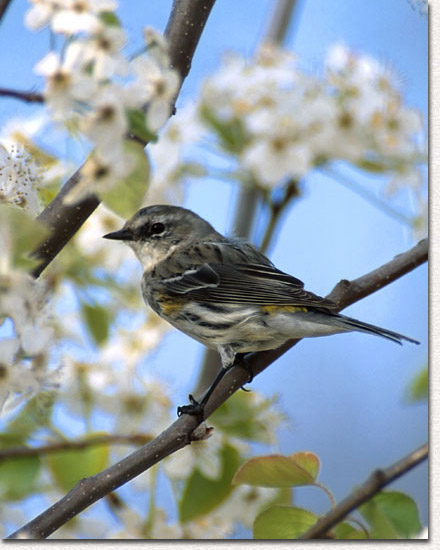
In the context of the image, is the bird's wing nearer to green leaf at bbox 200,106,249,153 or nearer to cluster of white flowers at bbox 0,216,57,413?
green leaf at bbox 200,106,249,153

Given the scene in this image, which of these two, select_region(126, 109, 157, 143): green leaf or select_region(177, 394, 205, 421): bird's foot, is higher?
select_region(126, 109, 157, 143): green leaf

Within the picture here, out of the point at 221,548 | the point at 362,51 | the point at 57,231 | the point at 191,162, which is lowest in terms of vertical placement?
the point at 221,548

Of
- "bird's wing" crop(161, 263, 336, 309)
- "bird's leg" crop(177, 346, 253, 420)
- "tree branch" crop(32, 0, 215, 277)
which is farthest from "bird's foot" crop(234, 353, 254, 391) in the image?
"tree branch" crop(32, 0, 215, 277)

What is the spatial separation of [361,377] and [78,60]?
122cm

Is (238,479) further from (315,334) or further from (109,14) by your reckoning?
(109,14)

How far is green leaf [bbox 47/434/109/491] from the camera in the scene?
1.28m

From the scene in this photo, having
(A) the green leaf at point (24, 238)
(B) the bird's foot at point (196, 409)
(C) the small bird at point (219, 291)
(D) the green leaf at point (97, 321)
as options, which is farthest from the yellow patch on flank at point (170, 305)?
(A) the green leaf at point (24, 238)

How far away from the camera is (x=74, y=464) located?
1287 mm

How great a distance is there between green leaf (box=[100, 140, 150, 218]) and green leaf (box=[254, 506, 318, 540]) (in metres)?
0.48

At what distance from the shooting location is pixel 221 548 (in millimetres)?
1229

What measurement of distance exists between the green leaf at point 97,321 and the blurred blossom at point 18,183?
0.46 m

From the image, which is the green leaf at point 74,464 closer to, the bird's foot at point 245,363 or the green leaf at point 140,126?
the bird's foot at point 245,363

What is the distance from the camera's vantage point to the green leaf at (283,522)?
3.39 ft

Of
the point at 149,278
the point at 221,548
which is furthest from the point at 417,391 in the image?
the point at 149,278
